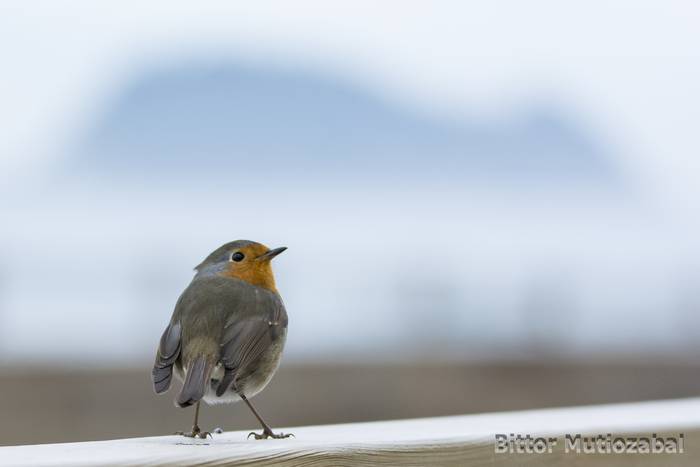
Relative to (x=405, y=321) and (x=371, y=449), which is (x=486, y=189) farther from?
(x=371, y=449)

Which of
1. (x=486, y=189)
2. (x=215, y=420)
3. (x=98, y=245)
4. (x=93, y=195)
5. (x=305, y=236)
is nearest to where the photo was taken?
(x=215, y=420)

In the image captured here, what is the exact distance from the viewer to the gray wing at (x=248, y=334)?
3465 mm

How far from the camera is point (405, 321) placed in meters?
18.1

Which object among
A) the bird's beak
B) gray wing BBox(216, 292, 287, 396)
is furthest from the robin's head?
gray wing BBox(216, 292, 287, 396)

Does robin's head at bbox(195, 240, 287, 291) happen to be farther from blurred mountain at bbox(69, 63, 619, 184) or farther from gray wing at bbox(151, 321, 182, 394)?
blurred mountain at bbox(69, 63, 619, 184)

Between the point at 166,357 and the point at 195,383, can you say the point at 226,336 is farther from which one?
the point at 195,383

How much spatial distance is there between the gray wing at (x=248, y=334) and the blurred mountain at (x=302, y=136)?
32.9 meters

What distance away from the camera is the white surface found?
99.2 inches

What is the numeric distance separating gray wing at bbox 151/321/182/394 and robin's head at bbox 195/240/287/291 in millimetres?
449

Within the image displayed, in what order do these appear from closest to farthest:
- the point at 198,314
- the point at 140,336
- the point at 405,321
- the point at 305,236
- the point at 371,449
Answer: the point at 371,449, the point at 198,314, the point at 140,336, the point at 405,321, the point at 305,236

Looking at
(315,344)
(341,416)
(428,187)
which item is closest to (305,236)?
(428,187)

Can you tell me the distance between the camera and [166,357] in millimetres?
3414

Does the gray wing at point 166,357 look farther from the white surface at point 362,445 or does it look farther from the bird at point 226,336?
the white surface at point 362,445

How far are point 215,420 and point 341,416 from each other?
1.25 m
